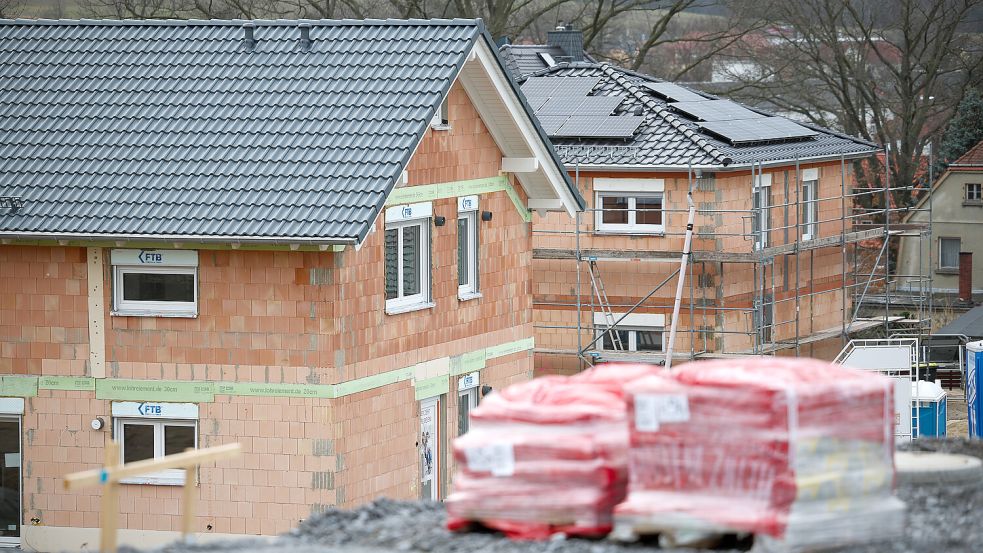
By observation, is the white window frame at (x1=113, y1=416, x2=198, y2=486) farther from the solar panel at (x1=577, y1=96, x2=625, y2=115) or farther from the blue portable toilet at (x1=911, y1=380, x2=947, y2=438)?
the solar panel at (x1=577, y1=96, x2=625, y2=115)

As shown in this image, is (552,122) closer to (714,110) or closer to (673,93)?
(673,93)

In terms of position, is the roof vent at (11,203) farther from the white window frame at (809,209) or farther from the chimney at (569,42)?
the chimney at (569,42)

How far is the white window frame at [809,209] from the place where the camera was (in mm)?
36594

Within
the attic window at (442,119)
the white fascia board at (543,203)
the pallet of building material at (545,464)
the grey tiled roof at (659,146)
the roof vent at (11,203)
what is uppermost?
the grey tiled roof at (659,146)

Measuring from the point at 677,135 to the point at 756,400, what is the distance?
2311 centimetres

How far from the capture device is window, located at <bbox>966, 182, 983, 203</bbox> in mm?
55719

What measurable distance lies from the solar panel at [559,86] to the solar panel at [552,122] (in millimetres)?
1281

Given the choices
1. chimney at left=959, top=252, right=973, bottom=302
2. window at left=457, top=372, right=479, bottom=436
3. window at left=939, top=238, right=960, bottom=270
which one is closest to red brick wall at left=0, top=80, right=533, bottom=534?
window at left=457, top=372, right=479, bottom=436

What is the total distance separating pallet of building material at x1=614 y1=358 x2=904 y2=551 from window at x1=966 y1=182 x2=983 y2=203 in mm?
46452

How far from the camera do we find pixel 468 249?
22438 millimetres

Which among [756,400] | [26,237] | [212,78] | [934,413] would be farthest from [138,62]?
[934,413]

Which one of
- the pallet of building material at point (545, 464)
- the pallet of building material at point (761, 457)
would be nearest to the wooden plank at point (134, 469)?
the pallet of building material at point (545, 464)

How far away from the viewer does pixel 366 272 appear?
19.5m

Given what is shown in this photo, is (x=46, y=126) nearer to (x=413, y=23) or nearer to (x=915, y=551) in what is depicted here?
(x=413, y=23)
